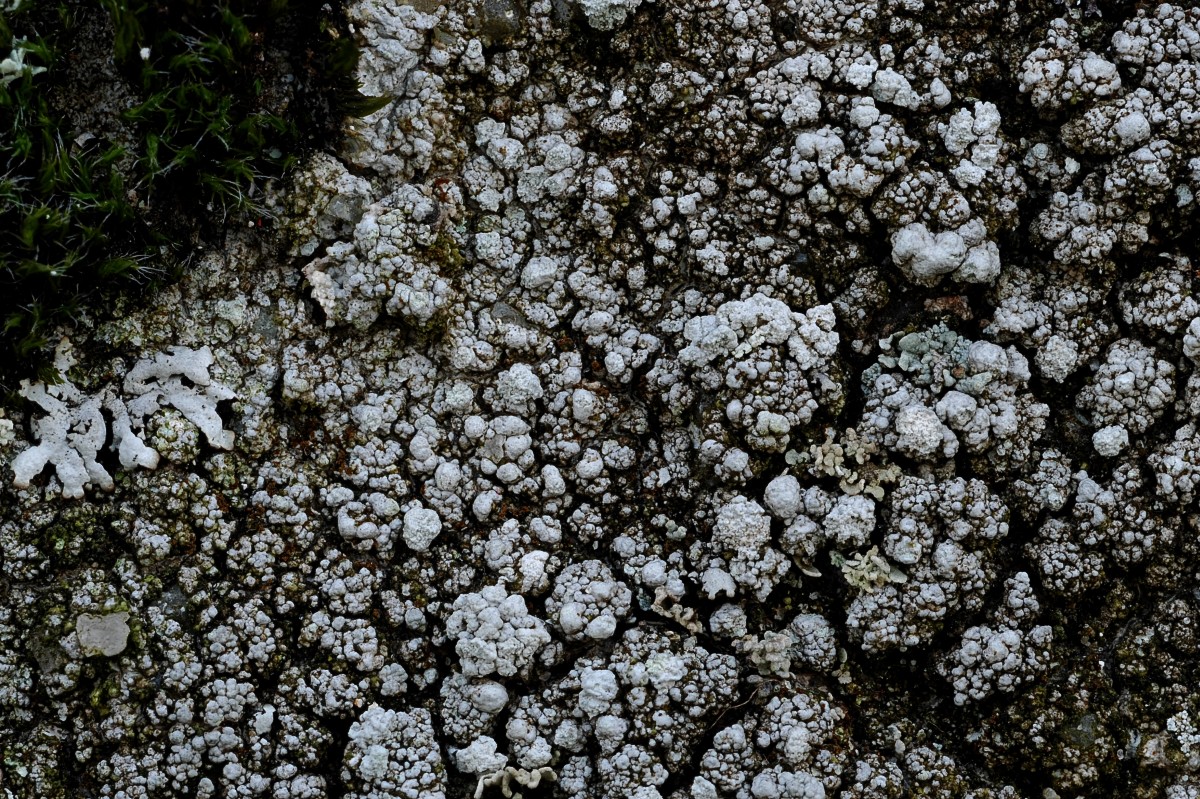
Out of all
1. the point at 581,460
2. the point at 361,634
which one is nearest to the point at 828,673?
the point at 581,460

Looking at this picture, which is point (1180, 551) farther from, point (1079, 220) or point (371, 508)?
point (371, 508)

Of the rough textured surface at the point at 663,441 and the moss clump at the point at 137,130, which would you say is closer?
the moss clump at the point at 137,130

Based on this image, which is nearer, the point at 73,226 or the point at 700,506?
the point at 73,226

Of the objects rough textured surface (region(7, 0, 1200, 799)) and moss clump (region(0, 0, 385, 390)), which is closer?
moss clump (region(0, 0, 385, 390))

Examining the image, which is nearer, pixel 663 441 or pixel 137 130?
pixel 137 130

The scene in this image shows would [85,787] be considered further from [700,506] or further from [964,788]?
[964,788]

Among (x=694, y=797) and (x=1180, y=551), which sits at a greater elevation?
(x=1180, y=551)

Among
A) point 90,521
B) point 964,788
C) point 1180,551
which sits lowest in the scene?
point 90,521
